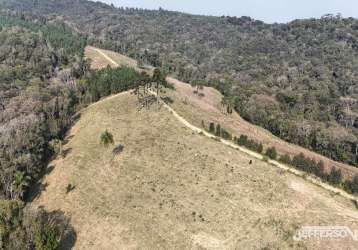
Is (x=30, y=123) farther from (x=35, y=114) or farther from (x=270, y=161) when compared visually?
(x=270, y=161)

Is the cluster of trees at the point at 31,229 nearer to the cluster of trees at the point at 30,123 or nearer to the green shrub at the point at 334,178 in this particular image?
the cluster of trees at the point at 30,123

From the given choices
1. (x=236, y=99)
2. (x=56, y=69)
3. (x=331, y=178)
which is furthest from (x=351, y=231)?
(x=56, y=69)

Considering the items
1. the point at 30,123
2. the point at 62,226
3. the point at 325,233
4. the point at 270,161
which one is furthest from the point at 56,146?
the point at 325,233

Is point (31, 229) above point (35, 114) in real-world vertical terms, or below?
below

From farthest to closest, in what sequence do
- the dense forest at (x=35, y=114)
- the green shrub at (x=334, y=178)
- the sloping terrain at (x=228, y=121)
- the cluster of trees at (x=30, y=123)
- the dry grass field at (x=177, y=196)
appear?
the sloping terrain at (x=228, y=121), the green shrub at (x=334, y=178), the dense forest at (x=35, y=114), the cluster of trees at (x=30, y=123), the dry grass field at (x=177, y=196)

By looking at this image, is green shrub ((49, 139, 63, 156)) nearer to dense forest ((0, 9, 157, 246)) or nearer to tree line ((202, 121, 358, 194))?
dense forest ((0, 9, 157, 246))

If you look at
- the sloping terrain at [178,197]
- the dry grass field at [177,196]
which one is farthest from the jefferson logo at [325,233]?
the sloping terrain at [178,197]

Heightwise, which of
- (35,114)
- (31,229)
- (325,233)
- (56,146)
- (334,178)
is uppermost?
(334,178)

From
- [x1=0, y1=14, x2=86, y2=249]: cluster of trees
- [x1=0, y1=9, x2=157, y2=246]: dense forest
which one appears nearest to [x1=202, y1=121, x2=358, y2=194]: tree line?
[x1=0, y1=9, x2=157, y2=246]: dense forest

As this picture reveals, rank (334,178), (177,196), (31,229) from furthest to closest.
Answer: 1. (334,178)
2. (177,196)
3. (31,229)
